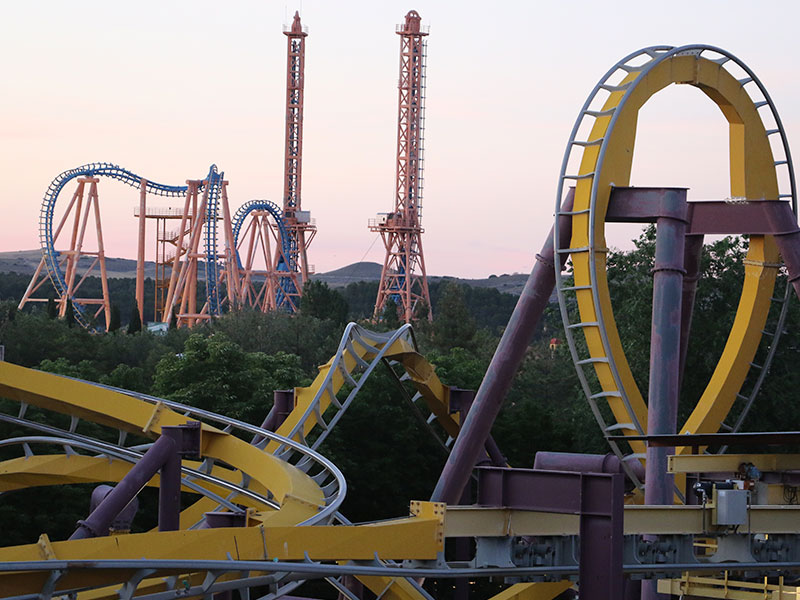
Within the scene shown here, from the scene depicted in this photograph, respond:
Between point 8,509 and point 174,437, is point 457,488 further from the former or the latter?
point 8,509

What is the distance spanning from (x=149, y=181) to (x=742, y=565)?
181 ft

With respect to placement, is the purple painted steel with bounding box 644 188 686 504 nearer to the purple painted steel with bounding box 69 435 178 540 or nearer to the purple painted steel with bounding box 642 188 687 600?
the purple painted steel with bounding box 642 188 687 600

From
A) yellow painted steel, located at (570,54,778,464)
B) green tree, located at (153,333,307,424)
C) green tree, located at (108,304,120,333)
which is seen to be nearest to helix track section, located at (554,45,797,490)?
yellow painted steel, located at (570,54,778,464)

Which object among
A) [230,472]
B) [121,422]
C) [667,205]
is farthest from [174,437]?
[667,205]

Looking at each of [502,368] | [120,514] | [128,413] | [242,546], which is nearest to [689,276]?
[502,368]

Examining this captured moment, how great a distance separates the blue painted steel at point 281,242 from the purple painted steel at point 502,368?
160 ft

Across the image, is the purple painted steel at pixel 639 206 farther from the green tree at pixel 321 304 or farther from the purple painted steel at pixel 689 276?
the green tree at pixel 321 304

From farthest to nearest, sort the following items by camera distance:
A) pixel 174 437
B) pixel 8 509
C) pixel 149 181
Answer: pixel 149 181, pixel 8 509, pixel 174 437

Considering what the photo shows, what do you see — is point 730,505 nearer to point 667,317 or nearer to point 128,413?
point 667,317

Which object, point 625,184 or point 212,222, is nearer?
point 625,184

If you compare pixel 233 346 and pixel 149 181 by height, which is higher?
pixel 149 181

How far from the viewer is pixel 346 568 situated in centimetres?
1188

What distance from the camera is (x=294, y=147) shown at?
267ft

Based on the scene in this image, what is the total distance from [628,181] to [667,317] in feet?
6.47
